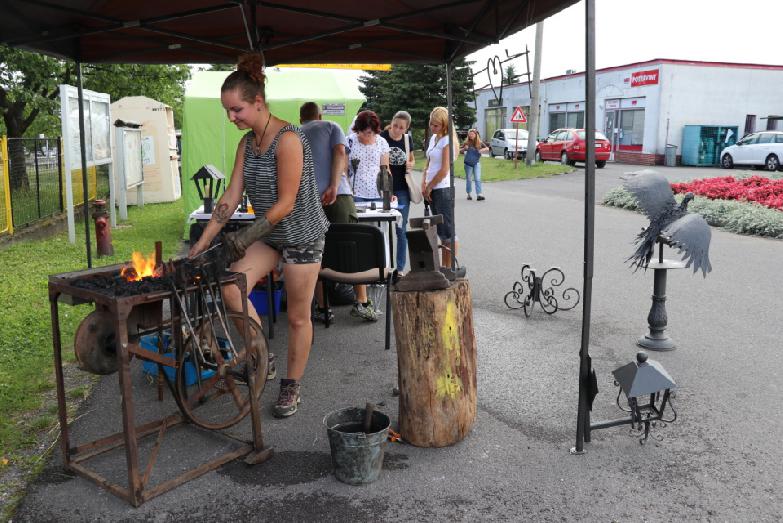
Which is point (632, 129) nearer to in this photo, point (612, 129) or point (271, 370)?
point (612, 129)

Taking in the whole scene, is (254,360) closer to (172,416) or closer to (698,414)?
(172,416)

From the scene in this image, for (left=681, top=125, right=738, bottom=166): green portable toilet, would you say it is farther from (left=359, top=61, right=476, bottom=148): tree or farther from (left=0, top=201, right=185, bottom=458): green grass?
(left=0, top=201, right=185, bottom=458): green grass

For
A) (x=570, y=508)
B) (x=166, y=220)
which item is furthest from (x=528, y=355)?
(x=166, y=220)

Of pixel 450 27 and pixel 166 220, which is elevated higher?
pixel 450 27

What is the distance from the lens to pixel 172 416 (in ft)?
12.9

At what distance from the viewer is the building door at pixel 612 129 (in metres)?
33.7

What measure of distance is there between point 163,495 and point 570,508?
6.39ft

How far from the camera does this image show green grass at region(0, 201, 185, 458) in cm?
432

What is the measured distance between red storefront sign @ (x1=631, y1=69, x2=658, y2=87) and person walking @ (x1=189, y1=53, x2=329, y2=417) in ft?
99.5

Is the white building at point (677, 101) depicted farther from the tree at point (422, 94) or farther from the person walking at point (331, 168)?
the person walking at point (331, 168)

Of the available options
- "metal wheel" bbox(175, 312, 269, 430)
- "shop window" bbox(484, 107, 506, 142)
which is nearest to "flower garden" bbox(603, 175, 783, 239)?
"metal wheel" bbox(175, 312, 269, 430)

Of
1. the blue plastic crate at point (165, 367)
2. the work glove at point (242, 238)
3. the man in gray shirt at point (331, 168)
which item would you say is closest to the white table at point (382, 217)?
the man in gray shirt at point (331, 168)

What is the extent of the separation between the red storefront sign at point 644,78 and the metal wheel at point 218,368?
30.6 m

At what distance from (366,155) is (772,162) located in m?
22.4
